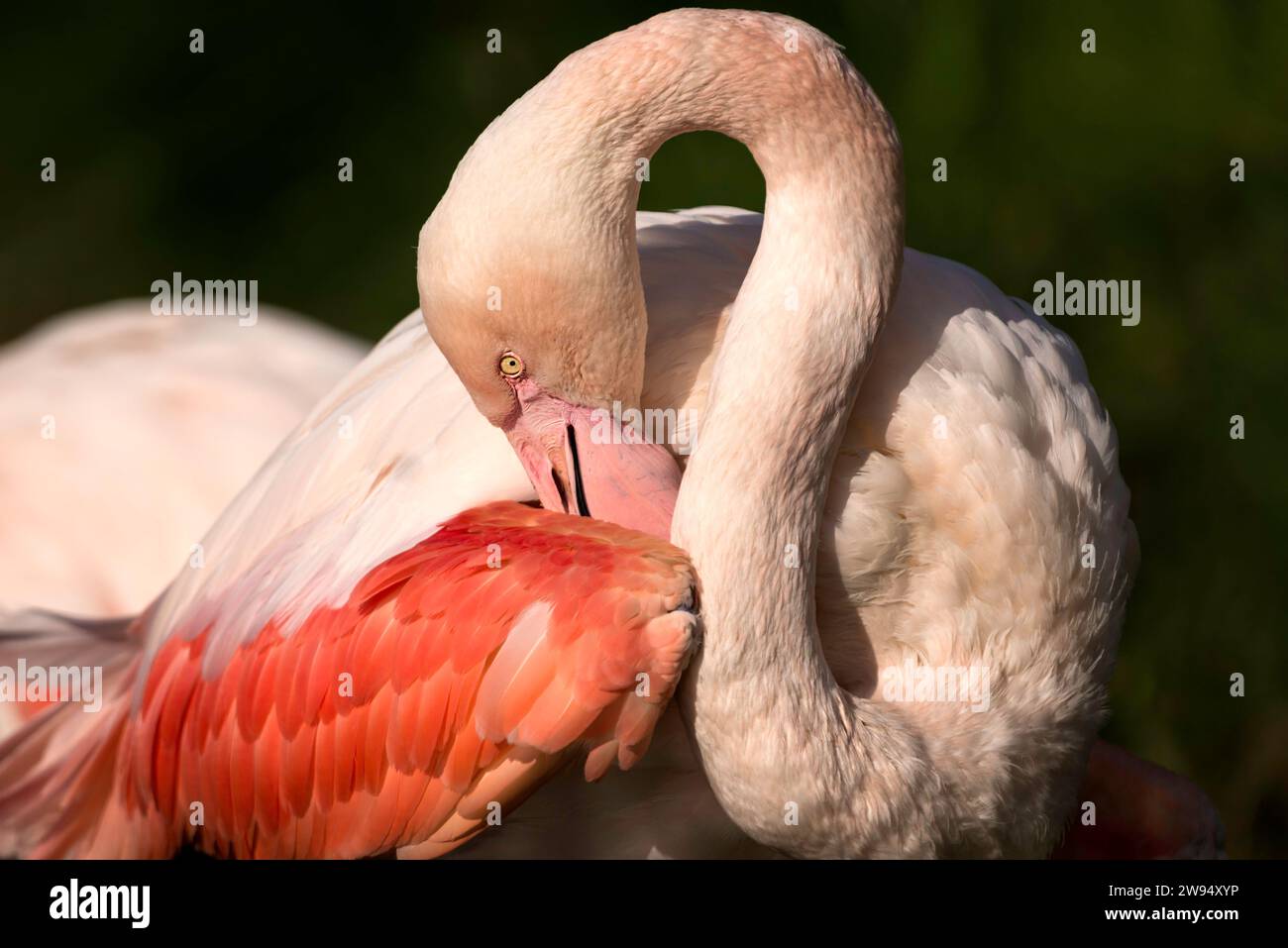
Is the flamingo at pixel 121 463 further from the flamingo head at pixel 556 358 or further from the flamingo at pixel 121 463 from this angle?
the flamingo head at pixel 556 358

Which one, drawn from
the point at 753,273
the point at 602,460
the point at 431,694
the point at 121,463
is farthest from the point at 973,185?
the point at 431,694

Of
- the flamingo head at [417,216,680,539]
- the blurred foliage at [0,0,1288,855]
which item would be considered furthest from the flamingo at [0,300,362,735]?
the blurred foliage at [0,0,1288,855]

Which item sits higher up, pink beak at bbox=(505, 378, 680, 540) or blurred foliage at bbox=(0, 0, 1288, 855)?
blurred foliage at bbox=(0, 0, 1288, 855)

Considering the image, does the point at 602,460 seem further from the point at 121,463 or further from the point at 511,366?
the point at 121,463

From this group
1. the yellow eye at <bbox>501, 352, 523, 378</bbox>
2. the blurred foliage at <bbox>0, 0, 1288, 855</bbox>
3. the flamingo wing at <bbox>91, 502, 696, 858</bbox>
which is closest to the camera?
the flamingo wing at <bbox>91, 502, 696, 858</bbox>

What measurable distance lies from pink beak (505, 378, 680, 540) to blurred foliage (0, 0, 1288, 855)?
105 inches

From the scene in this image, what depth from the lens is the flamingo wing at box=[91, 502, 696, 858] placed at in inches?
72.6

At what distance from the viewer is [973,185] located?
192 inches

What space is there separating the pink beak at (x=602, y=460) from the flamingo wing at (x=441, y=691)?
0.05 meters

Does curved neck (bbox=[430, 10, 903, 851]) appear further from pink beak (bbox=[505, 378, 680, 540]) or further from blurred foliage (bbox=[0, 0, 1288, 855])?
blurred foliage (bbox=[0, 0, 1288, 855])

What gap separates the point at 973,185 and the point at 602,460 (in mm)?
3215

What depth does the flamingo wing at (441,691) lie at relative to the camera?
1844 millimetres

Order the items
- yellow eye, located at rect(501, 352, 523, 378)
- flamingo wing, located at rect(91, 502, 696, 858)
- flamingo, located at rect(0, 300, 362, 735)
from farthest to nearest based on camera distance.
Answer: flamingo, located at rect(0, 300, 362, 735) → yellow eye, located at rect(501, 352, 523, 378) → flamingo wing, located at rect(91, 502, 696, 858)
